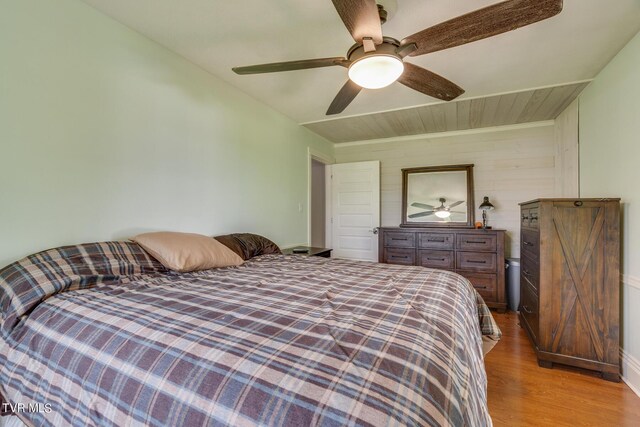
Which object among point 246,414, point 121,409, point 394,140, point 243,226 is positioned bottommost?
point 121,409

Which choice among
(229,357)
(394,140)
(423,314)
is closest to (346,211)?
(394,140)

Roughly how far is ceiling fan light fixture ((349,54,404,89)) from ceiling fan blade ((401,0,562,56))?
0.34 ft

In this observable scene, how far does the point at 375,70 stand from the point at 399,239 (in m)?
2.60

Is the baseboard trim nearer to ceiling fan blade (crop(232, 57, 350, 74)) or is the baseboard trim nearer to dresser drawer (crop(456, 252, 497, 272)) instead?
dresser drawer (crop(456, 252, 497, 272))

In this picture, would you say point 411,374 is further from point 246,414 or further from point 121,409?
point 121,409

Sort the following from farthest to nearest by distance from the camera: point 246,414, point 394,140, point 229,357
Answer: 1. point 394,140
2. point 229,357
3. point 246,414

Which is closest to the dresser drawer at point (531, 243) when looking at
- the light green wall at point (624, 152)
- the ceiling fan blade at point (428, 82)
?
the light green wall at point (624, 152)

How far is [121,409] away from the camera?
29.7 inches

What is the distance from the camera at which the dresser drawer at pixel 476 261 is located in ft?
11.1

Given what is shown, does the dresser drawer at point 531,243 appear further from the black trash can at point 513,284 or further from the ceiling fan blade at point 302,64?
the ceiling fan blade at point 302,64

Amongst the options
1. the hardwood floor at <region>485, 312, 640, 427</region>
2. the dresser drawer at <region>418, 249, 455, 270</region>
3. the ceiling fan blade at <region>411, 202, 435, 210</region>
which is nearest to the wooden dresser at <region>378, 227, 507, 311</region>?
the dresser drawer at <region>418, 249, 455, 270</region>

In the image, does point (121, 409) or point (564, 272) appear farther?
point (564, 272)

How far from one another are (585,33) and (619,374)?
2.39 meters

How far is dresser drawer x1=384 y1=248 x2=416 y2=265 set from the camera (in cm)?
374
